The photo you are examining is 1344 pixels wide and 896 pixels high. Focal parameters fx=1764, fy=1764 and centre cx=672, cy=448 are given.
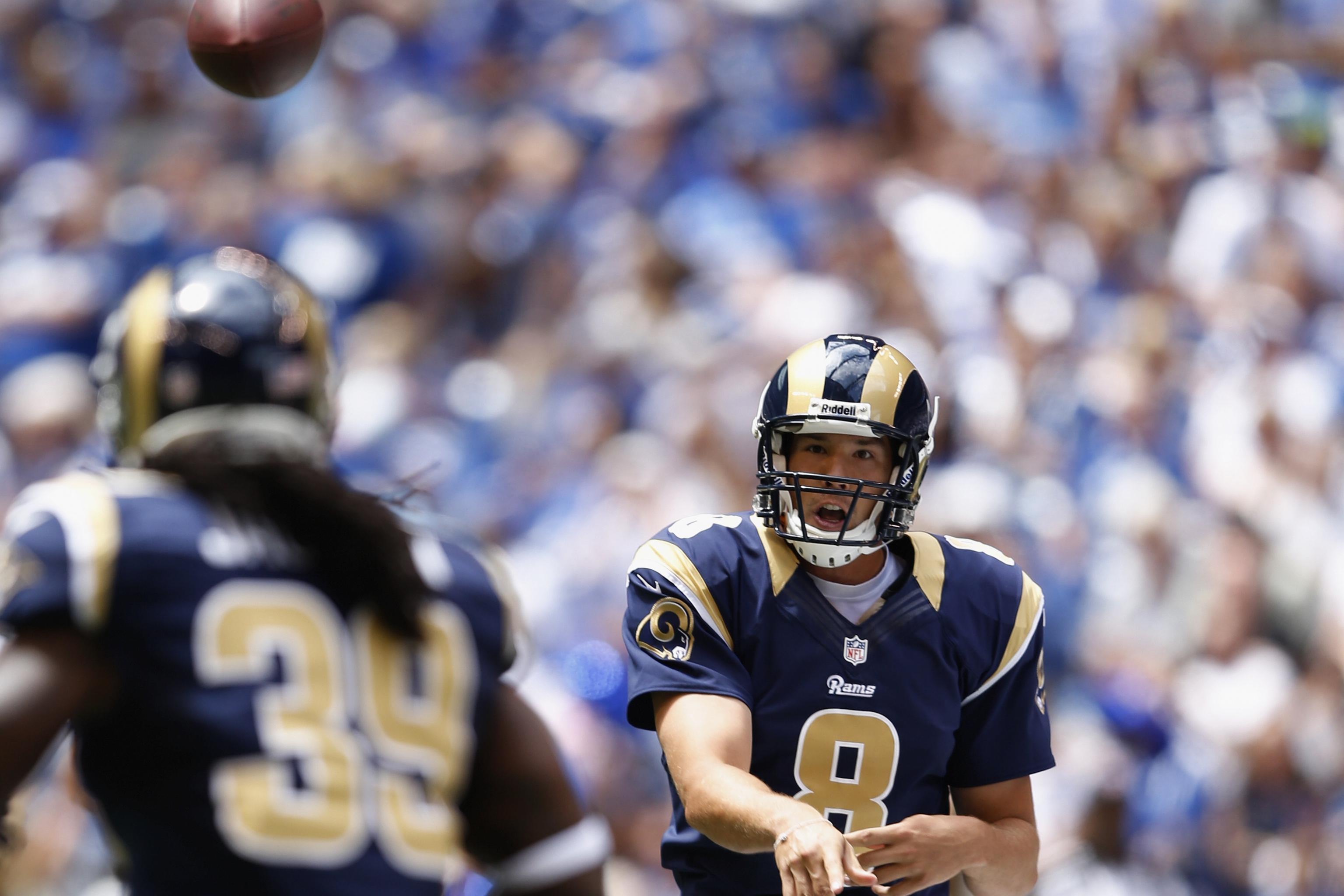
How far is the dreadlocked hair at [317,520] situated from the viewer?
2494mm

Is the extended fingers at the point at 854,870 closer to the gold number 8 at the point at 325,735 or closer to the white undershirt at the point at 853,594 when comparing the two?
the white undershirt at the point at 853,594

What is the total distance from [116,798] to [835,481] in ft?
5.80

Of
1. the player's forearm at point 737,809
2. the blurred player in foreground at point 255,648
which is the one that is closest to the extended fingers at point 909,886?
the player's forearm at point 737,809

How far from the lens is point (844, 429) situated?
3.76 m

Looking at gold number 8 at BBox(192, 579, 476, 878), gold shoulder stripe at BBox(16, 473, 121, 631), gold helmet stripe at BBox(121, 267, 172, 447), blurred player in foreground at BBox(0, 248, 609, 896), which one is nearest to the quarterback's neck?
blurred player in foreground at BBox(0, 248, 609, 896)

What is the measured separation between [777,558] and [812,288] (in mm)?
5337

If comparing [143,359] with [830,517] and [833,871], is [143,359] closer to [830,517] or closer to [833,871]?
[833,871]

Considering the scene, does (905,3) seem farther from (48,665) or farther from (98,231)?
(48,665)

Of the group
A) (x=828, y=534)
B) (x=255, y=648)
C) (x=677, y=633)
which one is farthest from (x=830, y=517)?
(x=255, y=648)

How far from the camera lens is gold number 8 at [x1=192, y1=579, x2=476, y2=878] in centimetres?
236

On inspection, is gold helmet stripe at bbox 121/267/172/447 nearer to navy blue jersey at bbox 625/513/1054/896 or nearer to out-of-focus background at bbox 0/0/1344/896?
navy blue jersey at bbox 625/513/1054/896

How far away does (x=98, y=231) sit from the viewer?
32.7 feet

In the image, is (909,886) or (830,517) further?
(830,517)

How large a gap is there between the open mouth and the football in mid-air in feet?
8.23
